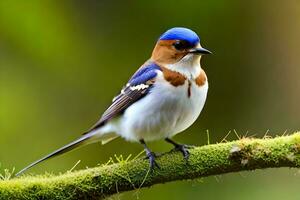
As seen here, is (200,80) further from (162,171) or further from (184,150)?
(162,171)

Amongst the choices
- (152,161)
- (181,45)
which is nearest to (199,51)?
(181,45)

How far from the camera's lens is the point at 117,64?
292 inches

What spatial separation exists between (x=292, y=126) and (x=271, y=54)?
0.88 metres

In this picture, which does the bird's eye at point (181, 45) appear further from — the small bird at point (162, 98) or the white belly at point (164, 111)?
the white belly at point (164, 111)

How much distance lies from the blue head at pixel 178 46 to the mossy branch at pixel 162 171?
2.47 feet

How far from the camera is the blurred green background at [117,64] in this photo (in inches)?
280

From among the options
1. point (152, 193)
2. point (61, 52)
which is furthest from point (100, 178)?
point (61, 52)

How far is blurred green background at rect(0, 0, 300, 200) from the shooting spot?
712 centimetres

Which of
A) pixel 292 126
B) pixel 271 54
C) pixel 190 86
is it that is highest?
pixel 190 86

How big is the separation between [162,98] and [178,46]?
41 centimetres

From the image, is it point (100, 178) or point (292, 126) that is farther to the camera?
point (292, 126)

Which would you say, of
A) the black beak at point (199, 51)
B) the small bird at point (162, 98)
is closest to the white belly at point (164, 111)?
the small bird at point (162, 98)

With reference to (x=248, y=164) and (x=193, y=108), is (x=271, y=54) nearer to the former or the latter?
(x=193, y=108)

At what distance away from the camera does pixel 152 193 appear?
7062 mm
